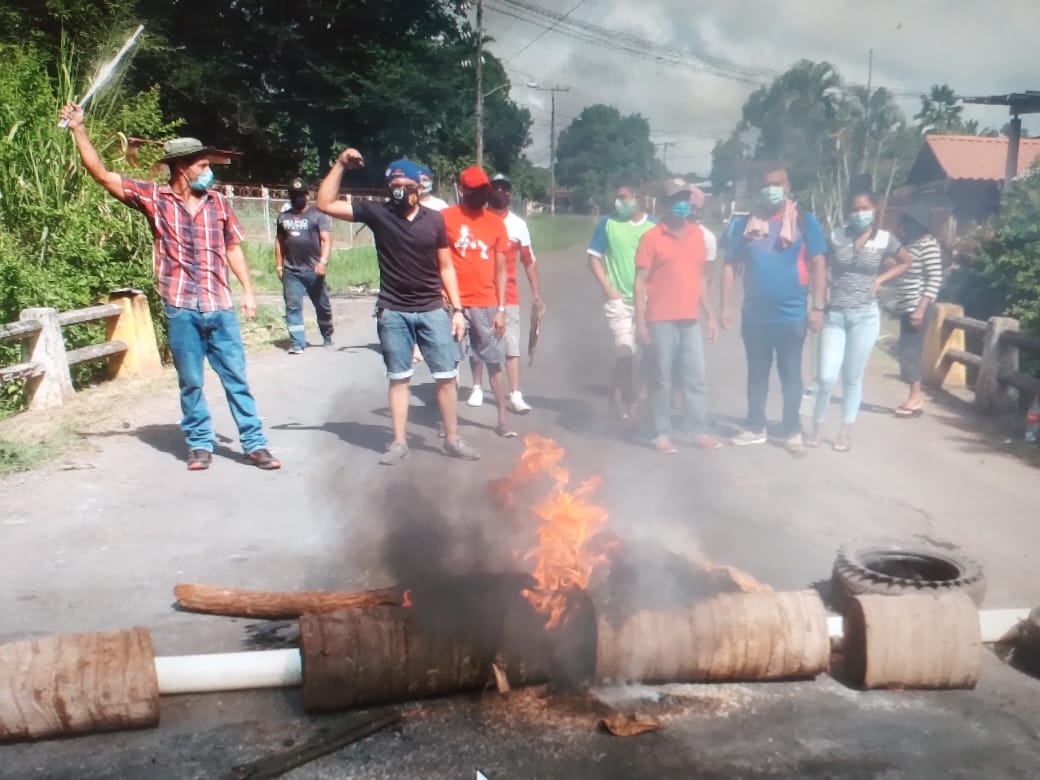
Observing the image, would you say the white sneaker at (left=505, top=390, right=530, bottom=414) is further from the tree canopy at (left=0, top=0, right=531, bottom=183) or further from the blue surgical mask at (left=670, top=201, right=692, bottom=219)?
the tree canopy at (left=0, top=0, right=531, bottom=183)

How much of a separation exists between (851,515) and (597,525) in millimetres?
2185

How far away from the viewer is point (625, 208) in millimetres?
7855

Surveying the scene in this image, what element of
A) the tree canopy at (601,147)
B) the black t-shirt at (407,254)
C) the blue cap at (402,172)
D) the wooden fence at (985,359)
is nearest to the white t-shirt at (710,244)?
the tree canopy at (601,147)

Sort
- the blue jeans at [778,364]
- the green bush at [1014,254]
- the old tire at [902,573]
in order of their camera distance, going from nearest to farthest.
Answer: the old tire at [902,573] → the blue jeans at [778,364] → the green bush at [1014,254]

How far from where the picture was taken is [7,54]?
11.9 m

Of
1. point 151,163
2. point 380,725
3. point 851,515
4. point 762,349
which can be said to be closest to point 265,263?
point 151,163

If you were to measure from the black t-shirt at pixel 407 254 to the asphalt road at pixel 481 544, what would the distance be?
3.85ft

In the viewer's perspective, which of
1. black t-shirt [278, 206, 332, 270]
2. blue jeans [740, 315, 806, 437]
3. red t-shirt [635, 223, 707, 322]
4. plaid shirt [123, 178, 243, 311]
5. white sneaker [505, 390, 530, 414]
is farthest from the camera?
black t-shirt [278, 206, 332, 270]

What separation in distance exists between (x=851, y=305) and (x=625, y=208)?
2.07 m

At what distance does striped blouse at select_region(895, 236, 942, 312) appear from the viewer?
25.8ft

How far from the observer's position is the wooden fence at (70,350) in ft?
25.1

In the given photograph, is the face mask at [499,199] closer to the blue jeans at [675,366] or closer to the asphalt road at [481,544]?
the blue jeans at [675,366]

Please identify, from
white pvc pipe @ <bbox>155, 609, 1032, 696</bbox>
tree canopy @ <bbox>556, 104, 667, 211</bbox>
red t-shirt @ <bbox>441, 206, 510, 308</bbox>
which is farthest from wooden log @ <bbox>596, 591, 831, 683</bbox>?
red t-shirt @ <bbox>441, 206, 510, 308</bbox>

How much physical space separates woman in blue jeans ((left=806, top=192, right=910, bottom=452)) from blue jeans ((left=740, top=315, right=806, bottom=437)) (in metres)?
0.18
